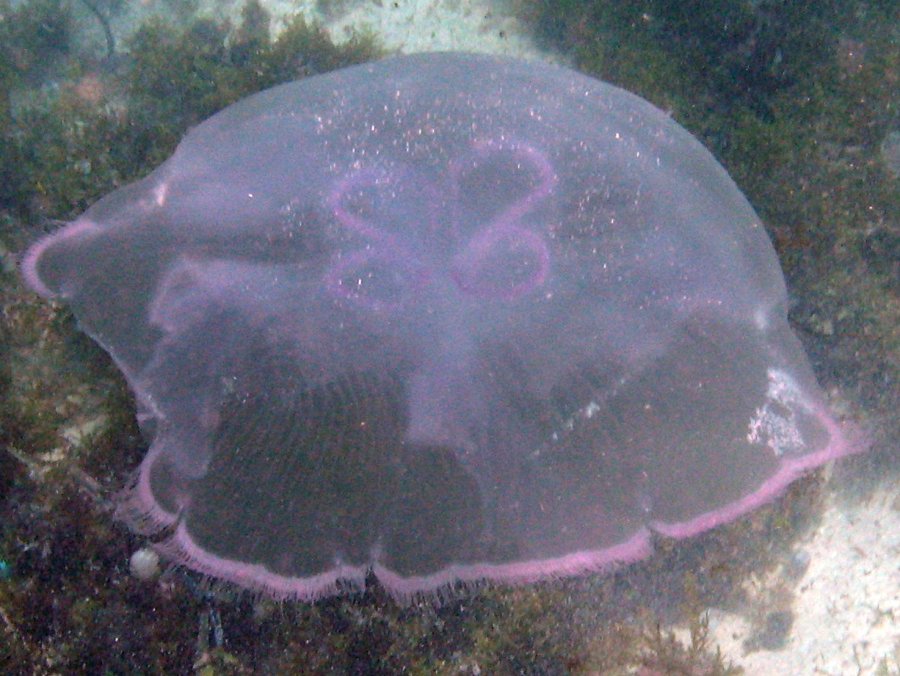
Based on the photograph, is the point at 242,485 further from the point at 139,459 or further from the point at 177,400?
the point at 139,459

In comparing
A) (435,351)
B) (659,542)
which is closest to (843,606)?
(659,542)

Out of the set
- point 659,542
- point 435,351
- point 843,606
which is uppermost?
point 435,351

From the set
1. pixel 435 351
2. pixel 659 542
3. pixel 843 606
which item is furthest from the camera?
pixel 843 606

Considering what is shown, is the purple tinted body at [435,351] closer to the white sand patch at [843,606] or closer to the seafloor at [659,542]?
the seafloor at [659,542]

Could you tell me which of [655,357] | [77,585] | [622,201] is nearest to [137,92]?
[77,585]

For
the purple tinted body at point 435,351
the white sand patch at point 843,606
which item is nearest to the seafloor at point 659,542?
the white sand patch at point 843,606

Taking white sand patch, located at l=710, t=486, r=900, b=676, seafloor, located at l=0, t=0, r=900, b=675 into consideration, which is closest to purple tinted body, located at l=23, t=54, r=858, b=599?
seafloor, located at l=0, t=0, r=900, b=675

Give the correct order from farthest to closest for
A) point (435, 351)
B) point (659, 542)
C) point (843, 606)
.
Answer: point (843, 606), point (659, 542), point (435, 351)

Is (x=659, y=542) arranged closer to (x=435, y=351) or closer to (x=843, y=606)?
(x=843, y=606)
